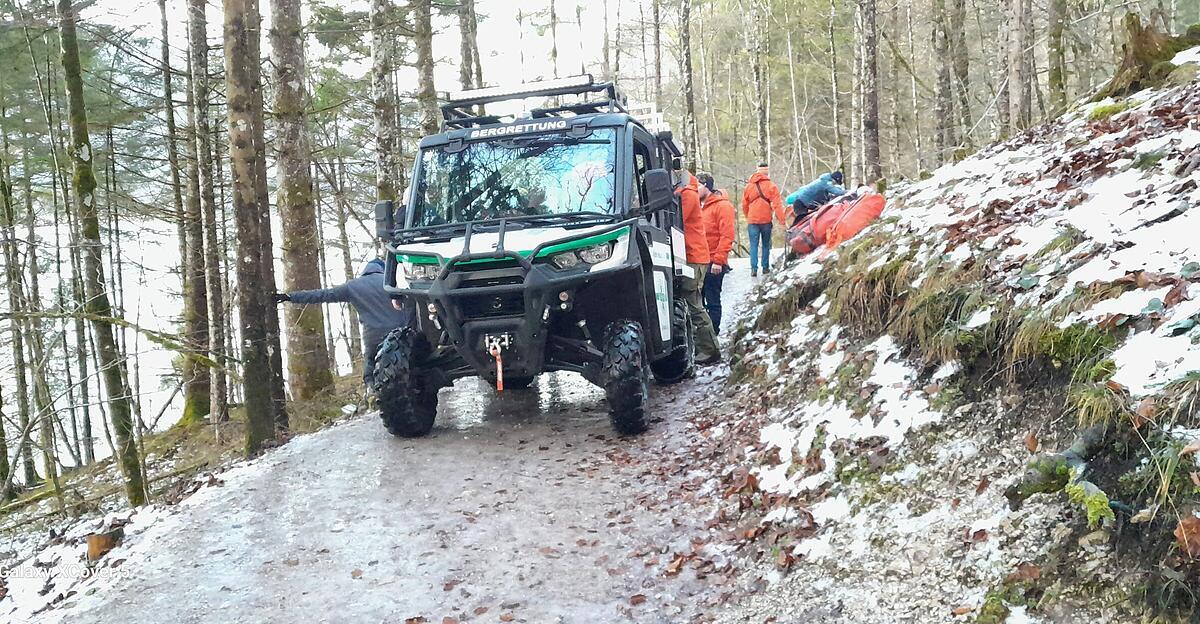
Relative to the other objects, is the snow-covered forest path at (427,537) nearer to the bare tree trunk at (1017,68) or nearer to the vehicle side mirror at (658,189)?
the vehicle side mirror at (658,189)

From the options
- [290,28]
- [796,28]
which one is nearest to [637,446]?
[290,28]

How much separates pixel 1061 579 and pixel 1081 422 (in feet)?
2.10

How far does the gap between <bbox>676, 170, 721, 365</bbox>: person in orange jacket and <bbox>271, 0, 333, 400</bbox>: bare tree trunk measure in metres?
4.58

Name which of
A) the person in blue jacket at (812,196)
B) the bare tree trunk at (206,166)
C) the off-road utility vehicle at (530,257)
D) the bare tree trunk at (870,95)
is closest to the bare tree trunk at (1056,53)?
the bare tree trunk at (870,95)

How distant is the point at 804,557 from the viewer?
4.08 meters

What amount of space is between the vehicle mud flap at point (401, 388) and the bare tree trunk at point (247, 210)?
67.5 inches

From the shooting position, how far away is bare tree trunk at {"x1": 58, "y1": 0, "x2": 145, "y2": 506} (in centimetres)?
855

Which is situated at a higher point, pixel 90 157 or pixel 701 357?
pixel 90 157

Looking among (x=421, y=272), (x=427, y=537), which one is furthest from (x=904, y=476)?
(x=421, y=272)

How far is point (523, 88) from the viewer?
788 cm

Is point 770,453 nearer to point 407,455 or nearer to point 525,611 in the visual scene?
point 525,611

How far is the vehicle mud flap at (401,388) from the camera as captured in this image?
6809mm

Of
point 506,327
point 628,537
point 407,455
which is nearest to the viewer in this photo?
point 628,537

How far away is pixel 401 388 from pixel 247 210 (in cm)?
263
